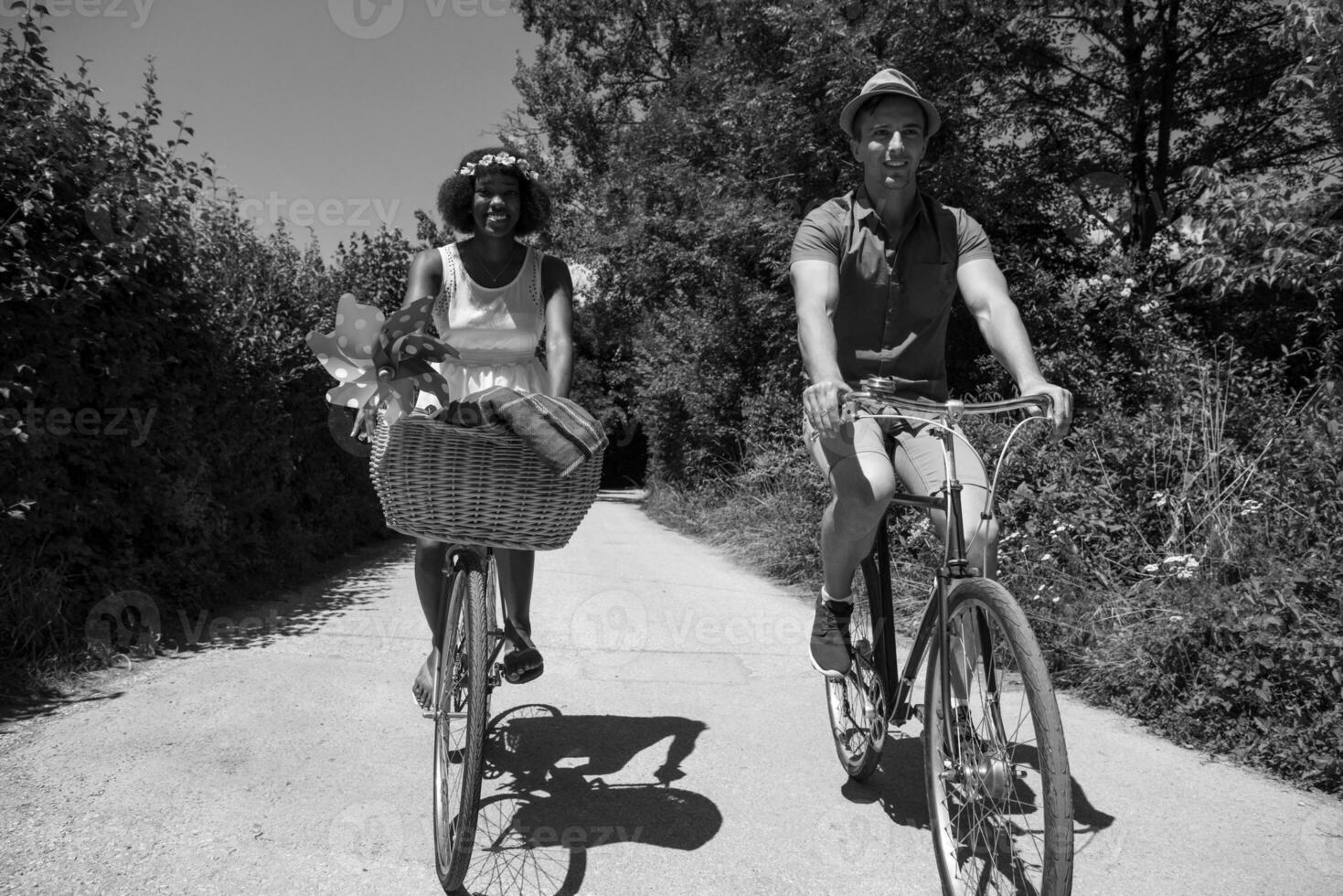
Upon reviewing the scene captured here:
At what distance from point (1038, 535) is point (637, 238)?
13.3m

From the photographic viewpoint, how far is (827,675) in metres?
3.11

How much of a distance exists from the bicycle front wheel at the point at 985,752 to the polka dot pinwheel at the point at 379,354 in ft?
4.76

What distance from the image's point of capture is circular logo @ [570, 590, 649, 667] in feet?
16.1

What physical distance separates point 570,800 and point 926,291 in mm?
2035

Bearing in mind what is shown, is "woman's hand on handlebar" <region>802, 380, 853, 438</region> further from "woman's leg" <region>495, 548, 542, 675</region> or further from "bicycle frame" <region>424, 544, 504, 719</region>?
"woman's leg" <region>495, 548, 542, 675</region>

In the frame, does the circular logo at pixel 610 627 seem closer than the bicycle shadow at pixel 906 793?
No

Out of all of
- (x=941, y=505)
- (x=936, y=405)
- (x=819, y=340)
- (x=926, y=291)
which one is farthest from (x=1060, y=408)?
(x=926, y=291)

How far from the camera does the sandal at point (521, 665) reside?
111 inches

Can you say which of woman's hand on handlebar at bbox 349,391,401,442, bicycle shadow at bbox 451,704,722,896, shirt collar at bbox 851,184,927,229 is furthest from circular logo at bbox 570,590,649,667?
shirt collar at bbox 851,184,927,229

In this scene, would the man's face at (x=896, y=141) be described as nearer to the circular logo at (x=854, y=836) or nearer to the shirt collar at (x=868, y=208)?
the shirt collar at (x=868, y=208)

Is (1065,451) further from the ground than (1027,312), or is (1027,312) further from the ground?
(1027,312)

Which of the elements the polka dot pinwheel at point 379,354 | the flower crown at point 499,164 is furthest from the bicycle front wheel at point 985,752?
the flower crown at point 499,164

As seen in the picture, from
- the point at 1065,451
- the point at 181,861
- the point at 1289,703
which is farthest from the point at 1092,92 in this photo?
the point at 181,861

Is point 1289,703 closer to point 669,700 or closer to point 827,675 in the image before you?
point 827,675
